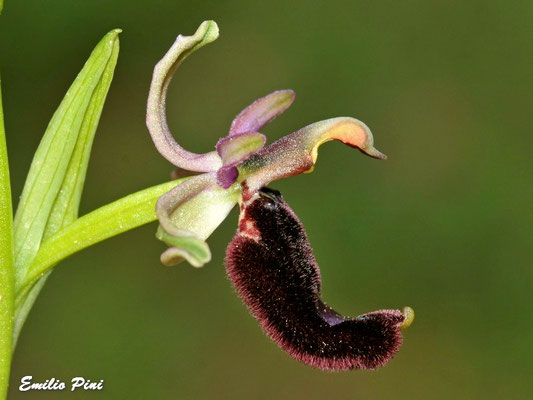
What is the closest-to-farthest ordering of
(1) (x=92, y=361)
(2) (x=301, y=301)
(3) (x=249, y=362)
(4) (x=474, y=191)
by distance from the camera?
(2) (x=301, y=301), (1) (x=92, y=361), (3) (x=249, y=362), (4) (x=474, y=191)

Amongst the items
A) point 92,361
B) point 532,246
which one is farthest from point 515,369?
point 92,361

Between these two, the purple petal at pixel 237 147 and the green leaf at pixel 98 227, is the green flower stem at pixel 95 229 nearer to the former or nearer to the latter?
the green leaf at pixel 98 227

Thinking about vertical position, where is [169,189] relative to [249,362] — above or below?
below

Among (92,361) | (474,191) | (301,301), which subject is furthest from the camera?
(474,191)

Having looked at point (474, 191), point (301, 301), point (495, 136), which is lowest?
point (301, 301)

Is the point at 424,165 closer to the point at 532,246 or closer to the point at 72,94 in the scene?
the point at 532,246

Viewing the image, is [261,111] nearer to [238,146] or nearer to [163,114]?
[238,146]

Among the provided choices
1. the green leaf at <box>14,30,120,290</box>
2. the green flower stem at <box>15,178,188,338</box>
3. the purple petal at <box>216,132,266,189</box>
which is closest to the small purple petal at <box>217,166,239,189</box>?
the purple petal at <box>216,132,266,189</box>
